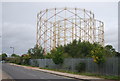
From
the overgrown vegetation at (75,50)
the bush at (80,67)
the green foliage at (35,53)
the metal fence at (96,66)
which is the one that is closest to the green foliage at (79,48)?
the overgrown vegetation at (75,50)

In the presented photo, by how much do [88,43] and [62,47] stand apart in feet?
17.6

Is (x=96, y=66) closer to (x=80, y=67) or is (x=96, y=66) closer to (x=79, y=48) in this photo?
(x=80, y=67)

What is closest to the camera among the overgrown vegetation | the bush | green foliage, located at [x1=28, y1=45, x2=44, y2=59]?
the bush

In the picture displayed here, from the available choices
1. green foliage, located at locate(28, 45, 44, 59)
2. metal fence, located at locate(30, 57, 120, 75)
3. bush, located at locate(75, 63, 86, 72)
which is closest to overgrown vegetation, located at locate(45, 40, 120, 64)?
metal fence, located at locate(30, 57, 120, 75)

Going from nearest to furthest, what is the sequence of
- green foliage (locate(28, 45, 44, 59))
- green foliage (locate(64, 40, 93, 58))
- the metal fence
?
1. the metal fence
2. green foliage (locate(64, 40, 93, 58))
3. green foliage (locate(28, 45, 44, 59))

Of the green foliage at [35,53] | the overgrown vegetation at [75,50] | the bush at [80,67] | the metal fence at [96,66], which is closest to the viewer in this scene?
the metal fence at [96,66]

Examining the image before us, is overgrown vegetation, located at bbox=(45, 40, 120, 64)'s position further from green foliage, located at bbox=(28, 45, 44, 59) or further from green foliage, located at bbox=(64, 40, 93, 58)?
green foliage, located at bbox=(28, 45, 44, 59)

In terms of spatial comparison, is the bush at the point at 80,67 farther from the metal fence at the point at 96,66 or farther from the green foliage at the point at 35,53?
the green foliage at the point at 35,53

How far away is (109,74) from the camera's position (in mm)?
27922

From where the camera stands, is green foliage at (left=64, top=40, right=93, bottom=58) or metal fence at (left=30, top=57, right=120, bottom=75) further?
green foliage at (left=64, top=40, right=93, bottom=58)

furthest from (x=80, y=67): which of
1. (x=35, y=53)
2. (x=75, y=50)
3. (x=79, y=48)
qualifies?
(x=35, y=53)

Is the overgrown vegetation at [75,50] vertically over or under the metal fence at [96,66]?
over

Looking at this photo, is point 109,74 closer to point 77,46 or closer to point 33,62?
point 77,46

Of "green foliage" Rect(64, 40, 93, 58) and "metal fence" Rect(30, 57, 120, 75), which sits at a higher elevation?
"green foliage" Rect(64, 40, 93, 58)
